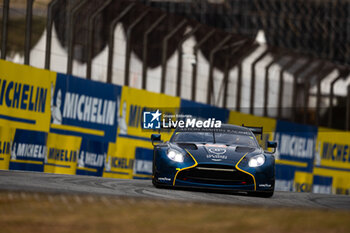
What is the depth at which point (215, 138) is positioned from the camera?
13.9 meters

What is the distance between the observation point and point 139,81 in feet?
68.7

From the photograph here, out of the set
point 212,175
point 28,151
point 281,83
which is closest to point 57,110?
point 28,151

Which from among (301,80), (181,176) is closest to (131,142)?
(181,176)

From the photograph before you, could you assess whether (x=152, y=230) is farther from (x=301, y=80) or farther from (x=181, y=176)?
(x=301, y=80)

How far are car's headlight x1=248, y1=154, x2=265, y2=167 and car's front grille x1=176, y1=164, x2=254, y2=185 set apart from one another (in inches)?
8.9

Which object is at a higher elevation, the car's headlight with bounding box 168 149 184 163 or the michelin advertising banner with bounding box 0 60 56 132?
the michelin advertising banner with bounding box 0 60 56 132

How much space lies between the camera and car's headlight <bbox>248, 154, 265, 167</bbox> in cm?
1285

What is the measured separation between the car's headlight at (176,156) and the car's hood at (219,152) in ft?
0.58

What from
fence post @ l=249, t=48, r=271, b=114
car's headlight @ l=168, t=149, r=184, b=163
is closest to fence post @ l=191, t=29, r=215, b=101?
fence post @ l=249, t=48, r=271, b=114

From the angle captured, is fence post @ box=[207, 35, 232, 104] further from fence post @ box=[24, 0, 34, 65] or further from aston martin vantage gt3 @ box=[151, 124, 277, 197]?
aston martin vantage gt3 @ box=[151, 124, 277, 197]

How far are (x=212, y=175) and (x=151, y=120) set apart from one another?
7.77 metres

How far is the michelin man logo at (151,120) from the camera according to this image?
65.1 feet

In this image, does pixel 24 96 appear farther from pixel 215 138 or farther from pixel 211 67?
pixel 211 67

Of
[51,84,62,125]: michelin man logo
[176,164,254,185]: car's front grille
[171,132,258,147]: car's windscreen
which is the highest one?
[51,84,62,125]: michelin man logo
